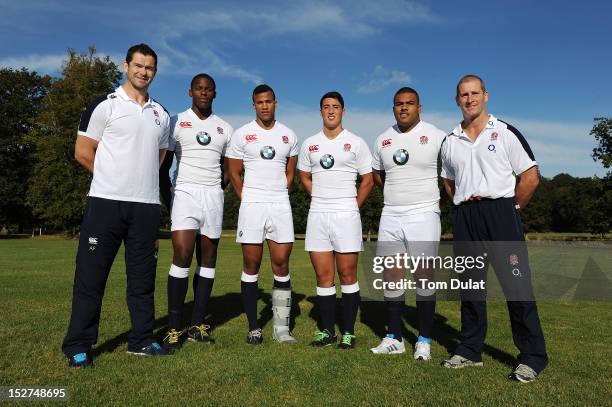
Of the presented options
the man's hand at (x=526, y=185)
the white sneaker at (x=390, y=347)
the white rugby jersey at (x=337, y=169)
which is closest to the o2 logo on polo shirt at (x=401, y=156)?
the white rugby jersey at (x=337, y=169)

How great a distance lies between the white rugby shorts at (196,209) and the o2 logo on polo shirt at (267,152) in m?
0.80

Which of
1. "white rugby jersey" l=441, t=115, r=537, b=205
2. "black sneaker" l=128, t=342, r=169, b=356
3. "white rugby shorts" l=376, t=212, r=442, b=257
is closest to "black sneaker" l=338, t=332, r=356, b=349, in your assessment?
"white rugby shorts" l=376, t=212, r=442, b=257

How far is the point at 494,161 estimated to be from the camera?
5188 mm

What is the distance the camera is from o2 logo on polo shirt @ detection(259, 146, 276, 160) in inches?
254

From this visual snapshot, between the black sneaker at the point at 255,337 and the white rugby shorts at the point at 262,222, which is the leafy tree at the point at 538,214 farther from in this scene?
the black sneaker at the point at 255,337

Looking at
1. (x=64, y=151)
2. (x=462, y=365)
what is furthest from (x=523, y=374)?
(x=64, y=151)

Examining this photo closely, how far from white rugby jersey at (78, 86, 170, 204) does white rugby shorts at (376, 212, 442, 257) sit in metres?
3.05

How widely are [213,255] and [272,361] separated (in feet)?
6.20

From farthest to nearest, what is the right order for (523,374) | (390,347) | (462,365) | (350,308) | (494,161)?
(350,308)
(390,347)
(462,365)
(494,161)
(523,374)

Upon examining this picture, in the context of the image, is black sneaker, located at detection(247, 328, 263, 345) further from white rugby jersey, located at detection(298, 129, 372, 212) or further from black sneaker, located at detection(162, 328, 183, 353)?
white rugby jersey, located at detection(298, 129, 372, 212)

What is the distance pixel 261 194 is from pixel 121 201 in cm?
186

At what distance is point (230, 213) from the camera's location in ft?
281

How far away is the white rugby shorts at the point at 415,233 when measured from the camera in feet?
19.4

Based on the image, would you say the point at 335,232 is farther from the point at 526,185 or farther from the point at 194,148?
the point at 526,185
